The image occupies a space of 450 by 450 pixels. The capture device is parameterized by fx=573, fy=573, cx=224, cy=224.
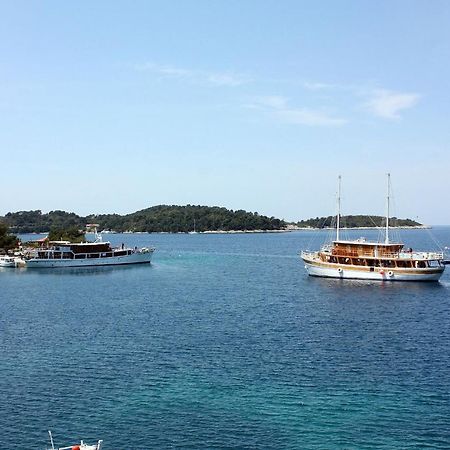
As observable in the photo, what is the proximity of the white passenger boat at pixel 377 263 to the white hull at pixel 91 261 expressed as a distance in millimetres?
60316

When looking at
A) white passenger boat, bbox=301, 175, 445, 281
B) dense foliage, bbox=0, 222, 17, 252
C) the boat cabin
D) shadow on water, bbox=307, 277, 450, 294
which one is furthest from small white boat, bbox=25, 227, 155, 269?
the boat cabin

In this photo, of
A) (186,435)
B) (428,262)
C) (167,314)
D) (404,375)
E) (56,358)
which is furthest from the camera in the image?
(428,262)

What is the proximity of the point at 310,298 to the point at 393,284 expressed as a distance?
23.6m

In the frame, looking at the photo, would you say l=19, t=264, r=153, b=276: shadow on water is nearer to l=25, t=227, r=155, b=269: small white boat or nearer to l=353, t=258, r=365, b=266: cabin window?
l=25, t=227, r=155, b=269: small white boat

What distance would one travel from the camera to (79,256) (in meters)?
153

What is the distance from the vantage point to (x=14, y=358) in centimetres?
5206

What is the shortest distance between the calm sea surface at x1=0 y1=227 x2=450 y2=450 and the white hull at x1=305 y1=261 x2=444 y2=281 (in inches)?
633

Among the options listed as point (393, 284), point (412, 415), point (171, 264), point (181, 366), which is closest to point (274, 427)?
point (412, 415)

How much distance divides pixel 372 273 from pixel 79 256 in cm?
7914

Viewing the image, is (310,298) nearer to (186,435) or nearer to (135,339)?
(135,339)

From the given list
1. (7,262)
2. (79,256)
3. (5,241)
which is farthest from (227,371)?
(5,241)

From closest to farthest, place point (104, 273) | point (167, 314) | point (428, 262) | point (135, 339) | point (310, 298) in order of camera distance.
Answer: point (135, 339), point (167, 314), point (310, 298), point (428, 262), point (104, 273)

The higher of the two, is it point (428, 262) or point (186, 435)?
point (428, 262)

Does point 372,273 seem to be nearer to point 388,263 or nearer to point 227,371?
point 388,263
